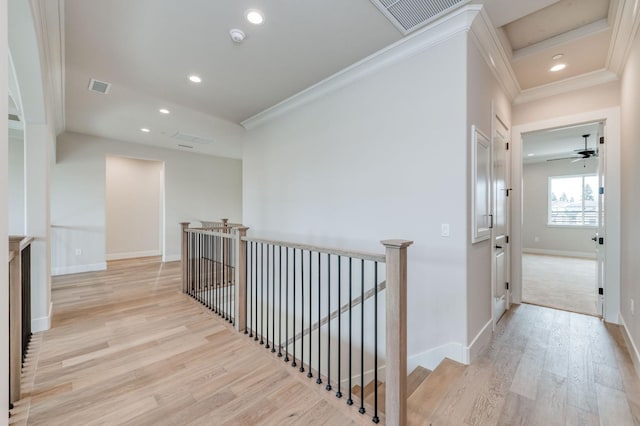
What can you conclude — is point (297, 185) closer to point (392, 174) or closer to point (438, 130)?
point (392, 174)

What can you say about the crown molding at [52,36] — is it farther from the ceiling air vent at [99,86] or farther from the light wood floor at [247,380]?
the light wood floor at [247,380]

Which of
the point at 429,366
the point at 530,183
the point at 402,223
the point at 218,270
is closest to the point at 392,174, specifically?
the point at 402,223

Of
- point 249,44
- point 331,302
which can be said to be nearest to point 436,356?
point 331,302

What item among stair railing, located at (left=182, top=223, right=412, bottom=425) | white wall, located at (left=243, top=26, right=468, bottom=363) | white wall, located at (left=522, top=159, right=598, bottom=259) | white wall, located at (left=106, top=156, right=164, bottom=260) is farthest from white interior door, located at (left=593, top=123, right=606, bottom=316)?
white wall, located at (left=106, top=156, right=164, bottom=260)

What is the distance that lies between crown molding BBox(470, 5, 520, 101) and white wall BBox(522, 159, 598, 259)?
6045 millimetres

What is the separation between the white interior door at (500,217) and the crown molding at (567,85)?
0.55 m

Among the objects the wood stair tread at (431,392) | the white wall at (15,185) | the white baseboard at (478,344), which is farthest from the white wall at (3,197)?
the white wall at (15,185)

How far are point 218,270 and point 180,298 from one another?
1.94ft

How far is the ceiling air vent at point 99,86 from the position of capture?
3.26m

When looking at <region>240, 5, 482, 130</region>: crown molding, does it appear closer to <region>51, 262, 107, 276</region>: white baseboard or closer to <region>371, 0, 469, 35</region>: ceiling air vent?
<region>371, 0, 469, 35</region>: ceiling air vent

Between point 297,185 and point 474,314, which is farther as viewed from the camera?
point 297,185

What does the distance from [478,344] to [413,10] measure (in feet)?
9.10

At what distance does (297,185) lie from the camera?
3.88 metres

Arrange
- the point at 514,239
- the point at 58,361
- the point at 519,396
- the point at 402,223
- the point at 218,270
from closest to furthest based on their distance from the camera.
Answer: the point at 519,396 < the point at 58,361 < the point at 402,223 < the point at 514,239 < the point at 218,270
